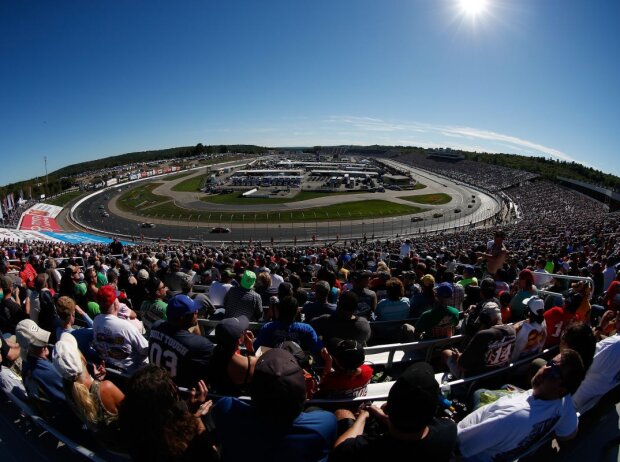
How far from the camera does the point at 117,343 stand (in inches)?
167

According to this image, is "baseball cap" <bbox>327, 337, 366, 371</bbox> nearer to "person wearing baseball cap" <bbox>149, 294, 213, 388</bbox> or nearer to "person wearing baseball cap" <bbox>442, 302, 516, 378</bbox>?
"person wearing baseball cap" <bbox>149, 294, 213, 388</bbox>

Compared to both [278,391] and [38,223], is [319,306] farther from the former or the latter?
[38,223]

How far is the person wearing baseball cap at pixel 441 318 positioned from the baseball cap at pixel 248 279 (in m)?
2.82

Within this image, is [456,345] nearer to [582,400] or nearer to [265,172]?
[582,400]

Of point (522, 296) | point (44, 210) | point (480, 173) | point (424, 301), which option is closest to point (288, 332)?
point (424, 301)

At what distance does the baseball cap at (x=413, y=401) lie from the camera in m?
2.20

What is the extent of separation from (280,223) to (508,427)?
49.5m

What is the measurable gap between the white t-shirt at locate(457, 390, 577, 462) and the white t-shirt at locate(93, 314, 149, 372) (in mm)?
3546

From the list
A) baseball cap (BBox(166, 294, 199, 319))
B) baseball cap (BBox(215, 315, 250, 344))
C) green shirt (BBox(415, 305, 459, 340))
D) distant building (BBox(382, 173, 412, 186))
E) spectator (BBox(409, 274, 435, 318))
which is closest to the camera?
baseball cap (BBox(215, 315, 250, 344))

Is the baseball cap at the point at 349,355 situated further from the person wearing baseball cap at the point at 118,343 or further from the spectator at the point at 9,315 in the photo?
the spectator at the point at 9,315

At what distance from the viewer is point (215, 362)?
136 inches

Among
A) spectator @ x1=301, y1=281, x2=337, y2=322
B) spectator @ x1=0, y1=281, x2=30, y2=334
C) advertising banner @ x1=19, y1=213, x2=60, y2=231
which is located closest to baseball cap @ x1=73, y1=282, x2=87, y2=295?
spectator @ x1=0, y1=281, x2=30, y2=334

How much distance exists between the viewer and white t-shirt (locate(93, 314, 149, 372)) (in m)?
4.22

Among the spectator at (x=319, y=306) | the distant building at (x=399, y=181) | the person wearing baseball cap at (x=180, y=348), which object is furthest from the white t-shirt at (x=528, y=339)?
the distant building at (x=399, y=181)
